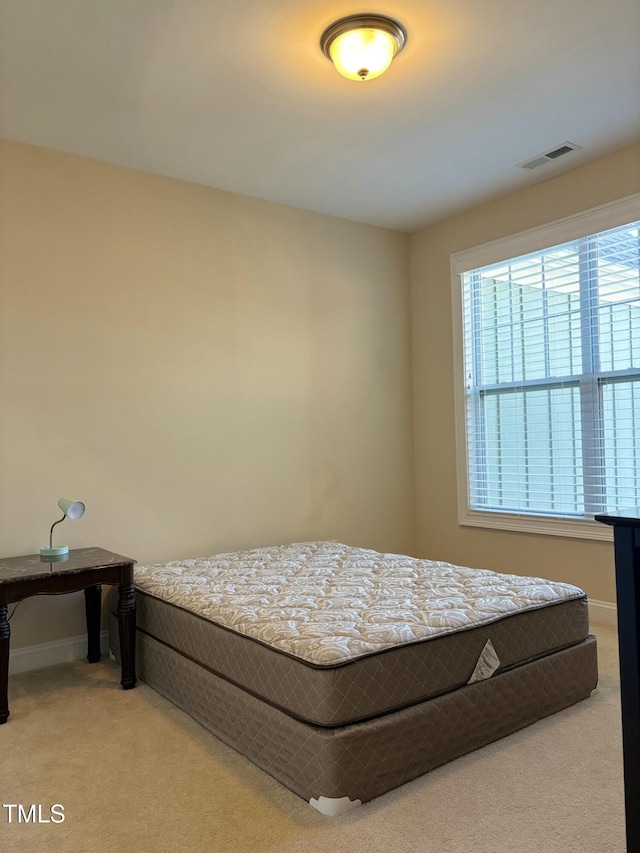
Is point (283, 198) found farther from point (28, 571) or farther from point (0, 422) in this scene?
point (28, 571)

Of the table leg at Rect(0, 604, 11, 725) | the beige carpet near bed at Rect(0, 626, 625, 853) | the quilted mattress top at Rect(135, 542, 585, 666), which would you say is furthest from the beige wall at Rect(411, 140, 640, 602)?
the table leg at Rect(0, 604, 11, 725)

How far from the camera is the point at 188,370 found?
12.5ft

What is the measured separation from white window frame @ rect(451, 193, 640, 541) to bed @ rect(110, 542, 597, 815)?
1.10 meters

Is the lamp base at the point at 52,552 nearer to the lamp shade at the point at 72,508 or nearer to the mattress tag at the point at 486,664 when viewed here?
the lamp shade at the point at 72,508

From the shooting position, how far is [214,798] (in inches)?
76.5

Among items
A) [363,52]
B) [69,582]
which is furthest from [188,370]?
[363,52]

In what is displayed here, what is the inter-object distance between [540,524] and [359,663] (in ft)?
7.98

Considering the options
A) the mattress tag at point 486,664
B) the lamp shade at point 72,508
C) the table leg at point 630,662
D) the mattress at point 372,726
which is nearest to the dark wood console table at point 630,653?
the table leg at point 630,662

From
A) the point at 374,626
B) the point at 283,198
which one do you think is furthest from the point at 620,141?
the point at 374,626

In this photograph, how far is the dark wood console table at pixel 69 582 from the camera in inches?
100

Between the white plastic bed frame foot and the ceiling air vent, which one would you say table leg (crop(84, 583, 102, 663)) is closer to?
the white plastic bed frame foot

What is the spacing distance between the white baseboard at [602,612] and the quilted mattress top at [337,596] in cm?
110

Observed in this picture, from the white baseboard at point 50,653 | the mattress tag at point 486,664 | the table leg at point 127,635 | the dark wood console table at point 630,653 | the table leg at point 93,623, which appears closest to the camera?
the dark wood console table at point 630,653

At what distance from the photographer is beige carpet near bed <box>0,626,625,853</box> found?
5.66 feet
